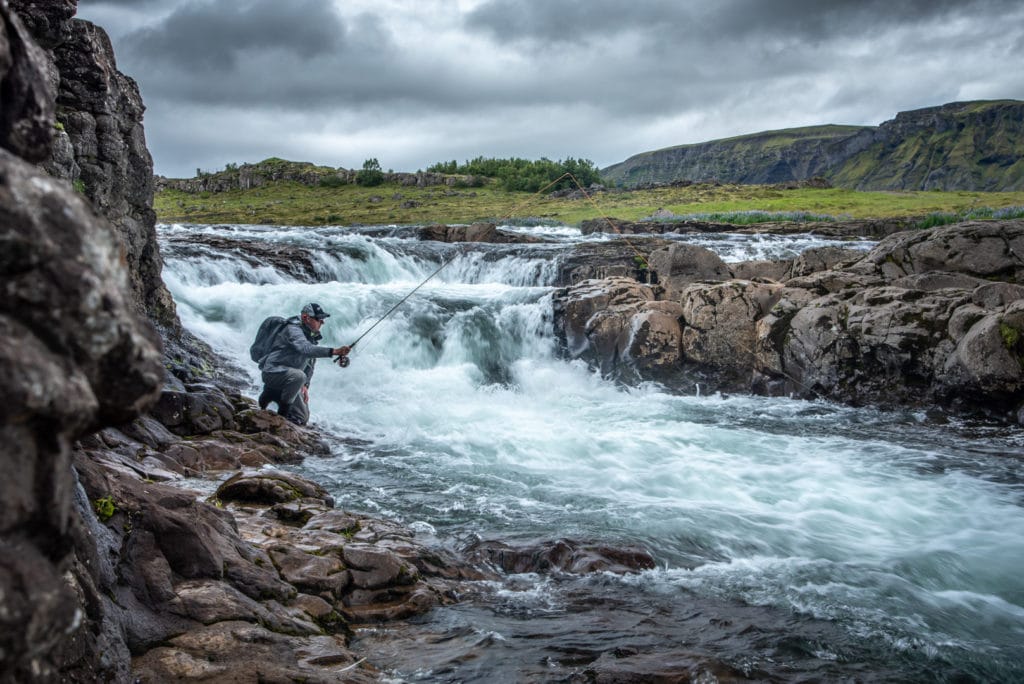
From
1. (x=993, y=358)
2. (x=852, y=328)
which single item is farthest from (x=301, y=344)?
(x=993, y=358)

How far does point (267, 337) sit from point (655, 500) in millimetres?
6905

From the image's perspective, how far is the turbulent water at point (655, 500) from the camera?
477 cm

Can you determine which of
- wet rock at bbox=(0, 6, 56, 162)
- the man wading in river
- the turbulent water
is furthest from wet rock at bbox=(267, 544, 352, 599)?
the man wading in river

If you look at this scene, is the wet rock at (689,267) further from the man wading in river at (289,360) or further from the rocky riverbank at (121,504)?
the rocky riverbank at (121,504)

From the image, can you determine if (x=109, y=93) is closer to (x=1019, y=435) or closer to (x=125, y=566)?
(x=125, y=566)

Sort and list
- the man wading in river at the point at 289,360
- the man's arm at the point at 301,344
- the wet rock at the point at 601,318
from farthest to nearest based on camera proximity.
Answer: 1. the wet rock at the point at 601,318
2. the man wading in river at the point at 289,360
3. the man's arm at the point at 301,344

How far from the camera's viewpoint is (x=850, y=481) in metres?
9.24

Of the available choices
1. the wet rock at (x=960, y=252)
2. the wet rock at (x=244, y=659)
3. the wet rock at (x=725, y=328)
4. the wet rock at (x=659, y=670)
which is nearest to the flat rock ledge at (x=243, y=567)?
the wet rock at (x=244, y=659)

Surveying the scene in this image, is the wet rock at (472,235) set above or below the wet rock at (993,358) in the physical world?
above

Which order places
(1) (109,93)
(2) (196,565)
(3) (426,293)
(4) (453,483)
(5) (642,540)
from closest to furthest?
(2) (196,565) < (5) (642,540) < (4) (453,483) < (1) (109,93) < (3) (426,293)

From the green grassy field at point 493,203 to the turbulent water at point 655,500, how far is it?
2107 centimetres

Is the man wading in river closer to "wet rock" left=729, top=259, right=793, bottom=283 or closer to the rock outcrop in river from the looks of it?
the rock outcrop in river

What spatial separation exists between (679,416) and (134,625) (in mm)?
11030

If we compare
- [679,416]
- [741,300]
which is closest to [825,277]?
[741,300]
